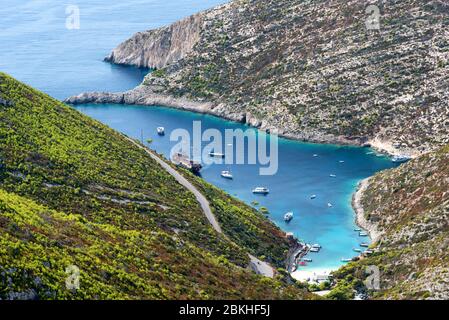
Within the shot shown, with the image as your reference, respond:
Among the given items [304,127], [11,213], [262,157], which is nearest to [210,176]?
[262,157]

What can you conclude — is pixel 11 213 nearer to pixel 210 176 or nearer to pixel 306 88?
pixel 210 176

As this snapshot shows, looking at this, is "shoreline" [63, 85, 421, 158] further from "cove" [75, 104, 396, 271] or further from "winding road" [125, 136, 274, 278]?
"winding road" [125, 136, 274, 278]

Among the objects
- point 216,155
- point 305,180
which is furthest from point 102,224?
point 216,155

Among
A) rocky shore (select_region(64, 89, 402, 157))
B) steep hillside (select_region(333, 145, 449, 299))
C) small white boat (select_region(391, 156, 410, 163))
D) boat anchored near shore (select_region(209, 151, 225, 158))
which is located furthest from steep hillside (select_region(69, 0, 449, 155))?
steep hillside (select_region(333, 145, 449, 299))

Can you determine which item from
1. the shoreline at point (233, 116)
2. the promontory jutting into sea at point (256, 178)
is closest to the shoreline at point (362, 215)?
the promontory jutting into sea at point (256, 178)

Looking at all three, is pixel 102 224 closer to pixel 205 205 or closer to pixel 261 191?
pixel 205 205
